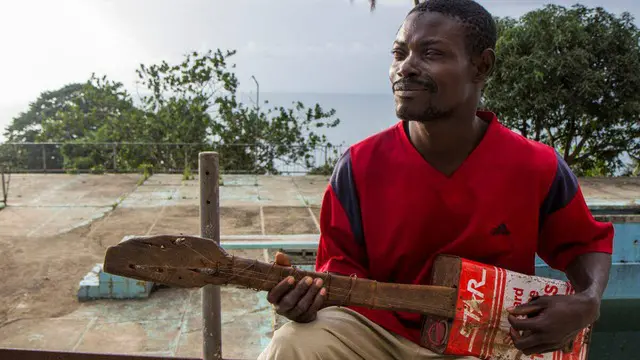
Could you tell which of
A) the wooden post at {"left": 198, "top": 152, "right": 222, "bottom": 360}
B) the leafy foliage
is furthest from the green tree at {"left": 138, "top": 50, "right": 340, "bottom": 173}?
the wooden post at {"left": 198, "top": 152, "right": 222, "bottom": 360}

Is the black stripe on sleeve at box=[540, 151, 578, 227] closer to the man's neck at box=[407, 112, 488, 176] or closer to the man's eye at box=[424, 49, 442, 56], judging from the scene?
the man's neck at box=[407, 112, 488, 176]

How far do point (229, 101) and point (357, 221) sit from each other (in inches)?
474

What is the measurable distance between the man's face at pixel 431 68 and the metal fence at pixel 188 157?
37.7 ft

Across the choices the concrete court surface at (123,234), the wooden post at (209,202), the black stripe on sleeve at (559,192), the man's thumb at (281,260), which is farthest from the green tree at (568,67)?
the man's thumb at (281,260)

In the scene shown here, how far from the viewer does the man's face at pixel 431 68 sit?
190cm

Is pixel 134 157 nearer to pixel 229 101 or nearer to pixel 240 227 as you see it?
pixel 229 101

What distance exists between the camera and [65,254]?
6.68 m

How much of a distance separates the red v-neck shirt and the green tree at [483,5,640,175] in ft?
32.1

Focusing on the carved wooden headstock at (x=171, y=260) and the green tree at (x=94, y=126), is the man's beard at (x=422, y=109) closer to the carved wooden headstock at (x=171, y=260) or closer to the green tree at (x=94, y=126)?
the carved wooden headstock at (x=171, y=260)

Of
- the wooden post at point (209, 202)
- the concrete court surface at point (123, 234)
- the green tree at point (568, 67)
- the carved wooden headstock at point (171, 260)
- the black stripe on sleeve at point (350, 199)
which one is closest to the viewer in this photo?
the carved wooden headstock at point (171, 260)

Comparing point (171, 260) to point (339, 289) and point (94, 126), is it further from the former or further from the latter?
point (94, 126)

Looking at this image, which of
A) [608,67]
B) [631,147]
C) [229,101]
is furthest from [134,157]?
[631,147]

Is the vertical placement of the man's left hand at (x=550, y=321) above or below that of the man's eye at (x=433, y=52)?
below

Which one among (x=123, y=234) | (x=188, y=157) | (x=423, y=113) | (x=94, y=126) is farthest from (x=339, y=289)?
(x=94, y=126)
